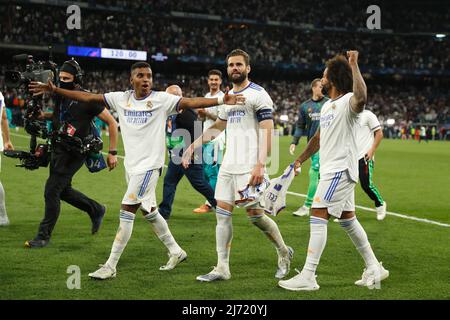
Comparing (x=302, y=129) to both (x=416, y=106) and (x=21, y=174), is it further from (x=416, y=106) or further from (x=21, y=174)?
(x=416, y=106)

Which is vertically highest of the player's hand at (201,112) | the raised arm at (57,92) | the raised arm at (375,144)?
→ the raised arm at (57,92)

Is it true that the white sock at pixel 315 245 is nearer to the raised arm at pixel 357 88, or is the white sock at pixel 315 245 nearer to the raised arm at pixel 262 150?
the raised arm at pixel 262 150

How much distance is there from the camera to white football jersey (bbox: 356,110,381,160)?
9.46 m

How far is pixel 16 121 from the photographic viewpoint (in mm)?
40781

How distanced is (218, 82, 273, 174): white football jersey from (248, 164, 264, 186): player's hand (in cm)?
13

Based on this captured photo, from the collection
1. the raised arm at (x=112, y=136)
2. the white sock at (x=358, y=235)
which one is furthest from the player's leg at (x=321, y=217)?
the raised arm at (x=112, y=136)

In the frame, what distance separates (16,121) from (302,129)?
33883 mm

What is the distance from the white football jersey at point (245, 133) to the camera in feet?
19.7

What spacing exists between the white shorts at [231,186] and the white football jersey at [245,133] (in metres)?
0.05

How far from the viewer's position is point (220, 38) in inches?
2301

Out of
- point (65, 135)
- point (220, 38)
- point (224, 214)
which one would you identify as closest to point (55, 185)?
point (65, 135)

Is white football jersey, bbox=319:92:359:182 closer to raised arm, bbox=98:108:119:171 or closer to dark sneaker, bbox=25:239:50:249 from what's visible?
raised arm, bbox=98:108:119:171

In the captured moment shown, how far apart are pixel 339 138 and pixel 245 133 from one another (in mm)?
950

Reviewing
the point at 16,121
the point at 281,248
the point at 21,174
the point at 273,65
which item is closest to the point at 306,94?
the point at 273,65
